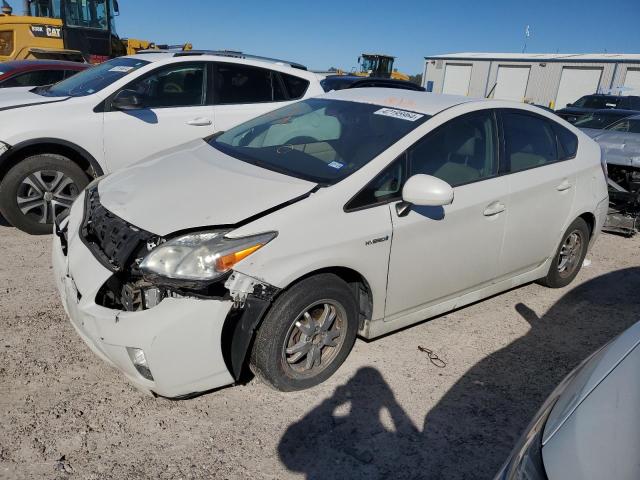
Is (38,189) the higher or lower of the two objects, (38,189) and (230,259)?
the lower

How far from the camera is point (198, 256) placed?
243cm

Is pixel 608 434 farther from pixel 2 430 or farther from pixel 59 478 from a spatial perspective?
pixel 2 430

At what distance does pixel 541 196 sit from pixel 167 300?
2812 millimetres

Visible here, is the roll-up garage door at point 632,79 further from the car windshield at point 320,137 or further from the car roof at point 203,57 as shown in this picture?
the car windshield at point 320,137

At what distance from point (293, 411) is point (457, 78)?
39148 millimetres

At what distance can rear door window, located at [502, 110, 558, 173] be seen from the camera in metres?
3.67

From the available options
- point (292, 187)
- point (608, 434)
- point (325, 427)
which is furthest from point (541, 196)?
point (608, 434)

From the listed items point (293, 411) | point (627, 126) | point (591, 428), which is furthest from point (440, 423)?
point (627, 126)

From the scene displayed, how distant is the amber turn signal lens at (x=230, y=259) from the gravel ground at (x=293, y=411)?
0.86 m

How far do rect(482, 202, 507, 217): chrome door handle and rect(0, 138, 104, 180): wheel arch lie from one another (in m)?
3.67

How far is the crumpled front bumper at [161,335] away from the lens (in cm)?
236

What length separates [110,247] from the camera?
261 cm

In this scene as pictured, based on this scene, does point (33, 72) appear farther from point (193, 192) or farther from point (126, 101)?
point (193, 192)

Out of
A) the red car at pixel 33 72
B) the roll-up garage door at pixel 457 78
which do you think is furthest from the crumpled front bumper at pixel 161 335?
the roll-up garage door at pixel 457 78
